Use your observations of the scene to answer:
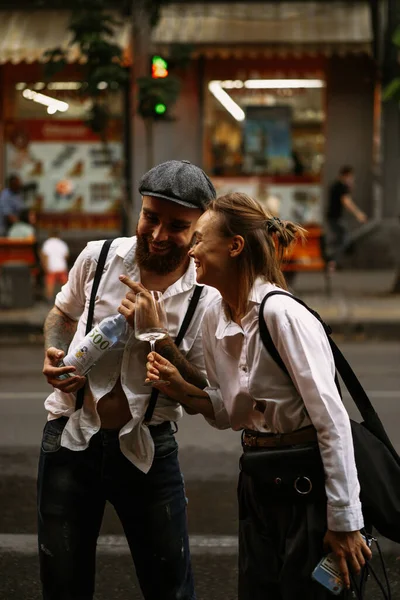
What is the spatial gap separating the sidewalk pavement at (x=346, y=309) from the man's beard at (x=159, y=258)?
1049cm

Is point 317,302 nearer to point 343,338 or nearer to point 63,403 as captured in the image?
point 343,338

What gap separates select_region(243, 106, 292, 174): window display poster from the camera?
67.7 ft

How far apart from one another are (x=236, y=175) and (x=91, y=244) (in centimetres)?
1747

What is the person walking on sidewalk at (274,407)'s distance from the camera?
2818 millimetres

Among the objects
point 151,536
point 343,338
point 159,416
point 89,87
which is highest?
point 89,87

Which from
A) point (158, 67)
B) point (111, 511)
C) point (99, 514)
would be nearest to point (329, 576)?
point (99, 514)

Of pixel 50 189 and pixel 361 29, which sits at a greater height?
pixel 361 29

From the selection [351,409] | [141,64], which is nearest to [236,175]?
[141,64]

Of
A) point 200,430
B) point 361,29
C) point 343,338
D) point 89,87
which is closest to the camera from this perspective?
point 200,430

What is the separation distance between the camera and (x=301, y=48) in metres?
19.4

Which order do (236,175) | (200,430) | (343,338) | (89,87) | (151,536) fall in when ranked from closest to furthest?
(151,536) → (200,430) → (343,338) → (89,87) → (236,175)

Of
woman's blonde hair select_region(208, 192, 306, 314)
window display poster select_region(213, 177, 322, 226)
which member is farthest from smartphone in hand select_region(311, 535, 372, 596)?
window display poster select_region(213, 177, 322, 226)

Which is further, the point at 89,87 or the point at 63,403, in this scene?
the point at 89,87

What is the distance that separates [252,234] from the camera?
3023 millimetres
